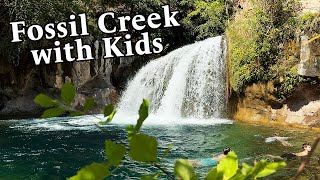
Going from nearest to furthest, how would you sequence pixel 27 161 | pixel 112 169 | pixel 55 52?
pixel 112 169 → pixel 27 161 → pixel 55 52

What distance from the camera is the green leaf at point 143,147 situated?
0.60 metres

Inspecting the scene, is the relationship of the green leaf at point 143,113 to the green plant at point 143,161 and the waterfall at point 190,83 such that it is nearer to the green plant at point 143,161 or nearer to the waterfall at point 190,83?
the green plant at point 143,161

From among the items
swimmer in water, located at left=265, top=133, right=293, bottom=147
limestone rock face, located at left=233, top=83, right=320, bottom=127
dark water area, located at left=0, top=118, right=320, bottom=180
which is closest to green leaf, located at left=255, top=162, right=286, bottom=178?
dark water area, located at left=0, top=118, right=320, bottom=180

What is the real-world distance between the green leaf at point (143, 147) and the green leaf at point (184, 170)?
6 cm

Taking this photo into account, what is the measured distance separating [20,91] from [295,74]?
37.3 feet

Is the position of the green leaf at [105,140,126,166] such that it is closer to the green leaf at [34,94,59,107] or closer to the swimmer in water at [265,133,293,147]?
the green leaf at [34,94,59,107]

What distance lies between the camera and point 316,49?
11367 millimetres

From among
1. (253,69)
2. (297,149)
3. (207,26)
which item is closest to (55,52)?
(207,26)

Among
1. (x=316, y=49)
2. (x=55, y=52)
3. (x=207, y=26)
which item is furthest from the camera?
(x=207, y=26)

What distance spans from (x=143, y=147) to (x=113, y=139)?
7.15 metres

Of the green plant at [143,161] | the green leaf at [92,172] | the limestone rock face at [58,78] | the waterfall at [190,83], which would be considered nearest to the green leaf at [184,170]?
the green plant at [143,161]

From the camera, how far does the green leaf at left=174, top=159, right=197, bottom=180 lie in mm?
558

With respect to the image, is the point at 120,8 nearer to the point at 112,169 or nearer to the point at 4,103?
the point at 4,103

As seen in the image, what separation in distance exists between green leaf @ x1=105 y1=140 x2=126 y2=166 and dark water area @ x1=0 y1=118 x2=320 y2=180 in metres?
4.91
